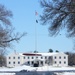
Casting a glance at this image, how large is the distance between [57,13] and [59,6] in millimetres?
782

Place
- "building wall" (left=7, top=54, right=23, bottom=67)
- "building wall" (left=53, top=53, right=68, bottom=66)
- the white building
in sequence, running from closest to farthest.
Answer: the white building → "building wall" (left=7, top=54, right=23, bottom=67) → "building wall" (left=53, top=53, right=68, bottom=66)

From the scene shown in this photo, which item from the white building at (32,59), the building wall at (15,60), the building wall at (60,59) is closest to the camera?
the white building at (32,59)

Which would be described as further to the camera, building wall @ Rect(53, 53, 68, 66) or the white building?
building wall @ Rect(53, 53, 68, 66)

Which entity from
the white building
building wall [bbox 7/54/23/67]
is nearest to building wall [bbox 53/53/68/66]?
the white building

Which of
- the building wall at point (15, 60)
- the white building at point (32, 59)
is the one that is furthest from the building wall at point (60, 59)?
the building wall at point (15, 60)

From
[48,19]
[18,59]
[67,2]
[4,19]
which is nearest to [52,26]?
[48,19]

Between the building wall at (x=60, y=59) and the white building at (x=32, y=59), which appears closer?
the white building at (x=32, y=59)

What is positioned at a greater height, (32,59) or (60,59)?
(32,59)

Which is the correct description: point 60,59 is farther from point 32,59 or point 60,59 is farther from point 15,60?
point 15,60

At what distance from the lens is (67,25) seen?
3062cm

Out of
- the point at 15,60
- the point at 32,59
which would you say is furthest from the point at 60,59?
the point at 15,60

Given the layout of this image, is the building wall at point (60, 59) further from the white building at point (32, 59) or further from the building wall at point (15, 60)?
the building wall at point (15, 60)

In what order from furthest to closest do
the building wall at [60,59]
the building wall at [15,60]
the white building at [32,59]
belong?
the building wall at [60,59] < the building wall at [15,60] < the white building at [32,59]

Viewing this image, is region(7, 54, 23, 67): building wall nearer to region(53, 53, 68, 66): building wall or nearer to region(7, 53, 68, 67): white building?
region(7, 53, 68, 67): white building
